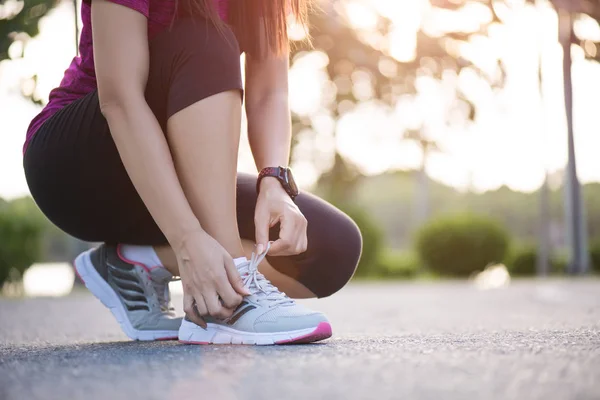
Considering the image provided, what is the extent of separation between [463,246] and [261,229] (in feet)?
31.2

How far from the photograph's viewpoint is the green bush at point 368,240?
10258mm

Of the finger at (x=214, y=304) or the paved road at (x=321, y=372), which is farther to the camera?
the finger at (x=214, y=304)

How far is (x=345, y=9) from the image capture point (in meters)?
7.39

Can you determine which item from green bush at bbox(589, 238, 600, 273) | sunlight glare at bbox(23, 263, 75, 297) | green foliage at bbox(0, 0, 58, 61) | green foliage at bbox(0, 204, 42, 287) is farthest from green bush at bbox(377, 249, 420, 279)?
green foliage at bbox(0, 0, 58, 61)

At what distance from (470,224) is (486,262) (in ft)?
2.03

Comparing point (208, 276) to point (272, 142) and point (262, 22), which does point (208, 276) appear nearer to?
point (272, 142)

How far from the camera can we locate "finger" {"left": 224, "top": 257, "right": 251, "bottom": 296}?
107cm

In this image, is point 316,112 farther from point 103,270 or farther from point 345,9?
point 103,270

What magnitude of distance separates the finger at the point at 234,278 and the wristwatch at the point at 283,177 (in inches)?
9.4

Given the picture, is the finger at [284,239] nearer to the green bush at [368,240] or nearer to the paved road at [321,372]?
the paved road at [321,372]

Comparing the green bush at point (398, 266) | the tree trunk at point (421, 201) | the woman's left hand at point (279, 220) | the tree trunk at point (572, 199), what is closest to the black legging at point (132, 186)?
the woman's left hand at point (279, 220)

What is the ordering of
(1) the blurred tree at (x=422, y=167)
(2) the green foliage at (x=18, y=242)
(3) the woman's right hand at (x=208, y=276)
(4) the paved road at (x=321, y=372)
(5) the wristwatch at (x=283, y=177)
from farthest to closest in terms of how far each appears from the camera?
1. (1) the blurred tree at (x=422, y=167)
2. (2) the green foliage at (x=18, y=242)
3. (5) the wristwatch at (x=283, y=177)
4. (3) the woman's right hand at (x=208, y=276)
5. (4) the paved road at (x=321, y=372)

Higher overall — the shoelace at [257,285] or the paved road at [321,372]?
the shoelace at [257,285]

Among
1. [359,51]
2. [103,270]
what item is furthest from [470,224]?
[103,270]
